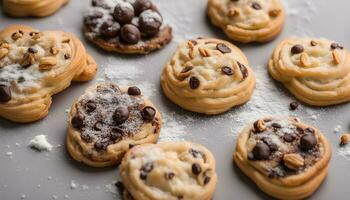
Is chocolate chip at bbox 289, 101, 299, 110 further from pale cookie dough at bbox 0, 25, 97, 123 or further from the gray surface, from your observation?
pale cookie dough at bbox 0, 25, 97, 123

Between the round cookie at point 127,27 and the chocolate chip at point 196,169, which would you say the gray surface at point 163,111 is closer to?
the round cookie at point 127,27

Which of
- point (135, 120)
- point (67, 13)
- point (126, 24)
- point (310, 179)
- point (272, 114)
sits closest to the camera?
point (310, 179)

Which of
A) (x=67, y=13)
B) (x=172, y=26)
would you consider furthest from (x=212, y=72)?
(x=67, y=13)

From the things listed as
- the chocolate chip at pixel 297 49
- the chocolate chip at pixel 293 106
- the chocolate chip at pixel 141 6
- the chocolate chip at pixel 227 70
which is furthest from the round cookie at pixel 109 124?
the chocolate chip at pixel 297 49

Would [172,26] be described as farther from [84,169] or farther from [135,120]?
[84,169]

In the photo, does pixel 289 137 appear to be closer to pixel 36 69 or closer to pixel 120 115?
pixel 120 115

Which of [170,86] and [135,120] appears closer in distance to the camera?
[135,120]

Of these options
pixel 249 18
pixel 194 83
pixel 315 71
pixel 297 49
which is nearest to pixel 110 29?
pixel 194 83
